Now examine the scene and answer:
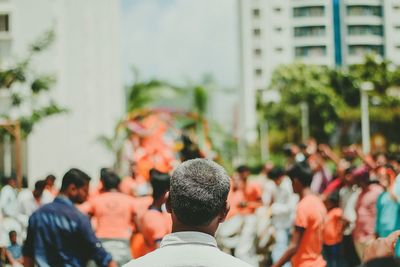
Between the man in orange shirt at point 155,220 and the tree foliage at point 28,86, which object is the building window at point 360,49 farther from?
the man in orange shirt at point 155,220

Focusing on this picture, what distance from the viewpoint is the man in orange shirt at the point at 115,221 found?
6.79 m

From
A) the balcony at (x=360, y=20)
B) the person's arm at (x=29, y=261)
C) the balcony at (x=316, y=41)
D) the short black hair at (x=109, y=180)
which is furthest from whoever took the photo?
the balcony at (x=316, y=41)

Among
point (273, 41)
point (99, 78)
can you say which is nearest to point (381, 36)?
point (273, 41)

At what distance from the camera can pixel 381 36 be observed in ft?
245

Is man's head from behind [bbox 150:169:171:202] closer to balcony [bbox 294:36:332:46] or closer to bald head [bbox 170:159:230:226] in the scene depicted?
bald head [bbox 170:159:230:226]

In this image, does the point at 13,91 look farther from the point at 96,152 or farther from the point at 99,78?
the point at 99,78

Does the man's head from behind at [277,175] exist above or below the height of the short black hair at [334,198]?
above

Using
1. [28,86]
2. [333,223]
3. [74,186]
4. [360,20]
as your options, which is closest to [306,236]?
[74,186]

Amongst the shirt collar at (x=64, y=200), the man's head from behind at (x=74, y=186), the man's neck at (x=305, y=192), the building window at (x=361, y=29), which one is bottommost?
the man's neck at (x=305, y=192)

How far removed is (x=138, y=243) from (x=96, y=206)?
0.72 m

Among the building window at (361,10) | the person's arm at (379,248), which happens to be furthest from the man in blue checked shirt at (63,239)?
the building window at (361,10)

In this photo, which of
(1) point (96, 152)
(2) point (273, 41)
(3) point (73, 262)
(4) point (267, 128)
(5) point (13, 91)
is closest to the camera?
(3) point (73, 262)

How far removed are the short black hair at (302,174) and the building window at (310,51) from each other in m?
81.8

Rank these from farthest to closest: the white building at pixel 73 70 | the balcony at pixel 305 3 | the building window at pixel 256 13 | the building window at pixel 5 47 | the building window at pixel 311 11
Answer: the building window at pixel 256 13, the balcony at pixel 305 3, the building window at pixel 311 11, the building window at pixel 5 47, the white building at pixel 73 70
